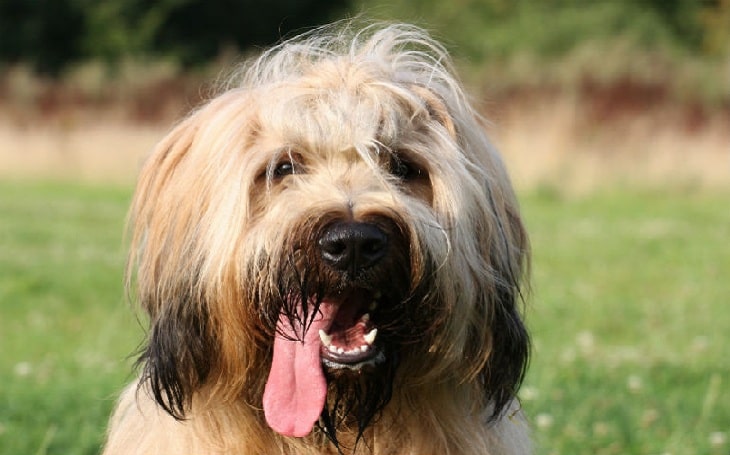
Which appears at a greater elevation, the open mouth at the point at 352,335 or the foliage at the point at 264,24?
the open mouth at the point at 352,335

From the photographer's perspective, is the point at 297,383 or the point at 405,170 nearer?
the point at 297,383

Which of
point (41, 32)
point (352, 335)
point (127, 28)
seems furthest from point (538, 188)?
point (41, 32)

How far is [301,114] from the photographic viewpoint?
3.26 meters

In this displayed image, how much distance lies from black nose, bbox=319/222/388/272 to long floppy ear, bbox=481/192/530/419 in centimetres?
Result: 47

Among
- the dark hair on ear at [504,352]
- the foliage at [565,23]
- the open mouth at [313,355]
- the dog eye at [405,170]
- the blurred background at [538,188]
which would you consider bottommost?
the foliage at [565,23]

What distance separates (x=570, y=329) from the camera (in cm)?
761

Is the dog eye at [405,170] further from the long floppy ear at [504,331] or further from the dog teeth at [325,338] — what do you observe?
the dog teeth at [325,338]

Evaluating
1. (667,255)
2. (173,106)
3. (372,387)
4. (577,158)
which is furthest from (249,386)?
(173,106)

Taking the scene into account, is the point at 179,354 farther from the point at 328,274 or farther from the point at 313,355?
the point at 328,274

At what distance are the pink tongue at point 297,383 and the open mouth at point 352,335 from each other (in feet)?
0.08

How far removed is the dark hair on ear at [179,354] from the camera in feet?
10.5

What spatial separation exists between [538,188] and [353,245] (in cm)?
1355

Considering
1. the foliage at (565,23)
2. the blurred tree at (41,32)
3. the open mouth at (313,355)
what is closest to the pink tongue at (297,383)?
the open mouth at (313,355)

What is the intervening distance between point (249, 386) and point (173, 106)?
711 inches
